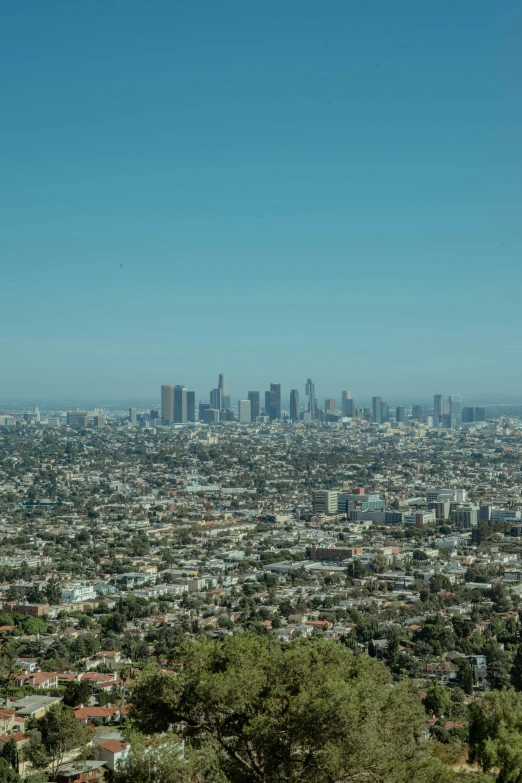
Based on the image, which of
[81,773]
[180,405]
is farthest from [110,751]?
[180,405]

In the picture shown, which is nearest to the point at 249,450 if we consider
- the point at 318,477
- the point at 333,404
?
the point at 318,477

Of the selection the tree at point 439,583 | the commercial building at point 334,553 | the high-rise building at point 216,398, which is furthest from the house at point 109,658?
the high-rise building at point 216,398

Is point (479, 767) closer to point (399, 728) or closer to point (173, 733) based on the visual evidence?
point (399, 728)

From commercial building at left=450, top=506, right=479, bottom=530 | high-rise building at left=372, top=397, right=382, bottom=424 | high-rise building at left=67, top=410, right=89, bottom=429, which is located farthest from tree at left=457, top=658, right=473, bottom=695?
high-rise building at left=372, top=397, right=382, bottom=424

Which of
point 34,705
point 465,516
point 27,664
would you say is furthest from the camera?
point 465,516

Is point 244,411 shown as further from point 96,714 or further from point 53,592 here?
point 96,714

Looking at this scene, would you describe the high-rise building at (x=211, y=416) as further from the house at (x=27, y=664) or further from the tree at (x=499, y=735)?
the tree at (x=499, y=735)

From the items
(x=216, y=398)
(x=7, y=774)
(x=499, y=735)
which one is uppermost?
(x=216, y=398)
